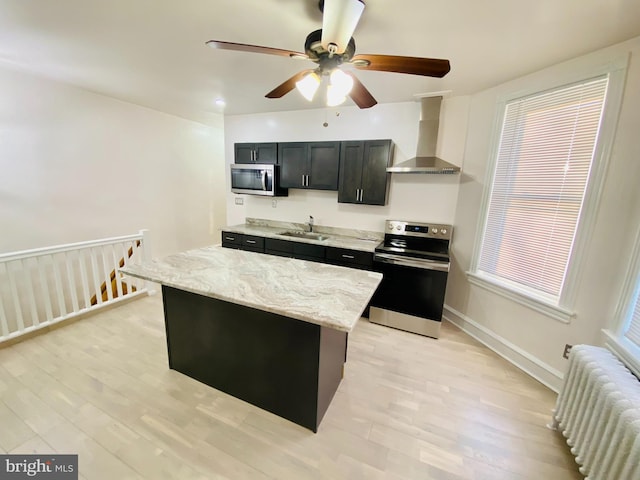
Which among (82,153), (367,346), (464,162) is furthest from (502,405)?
(82,153)

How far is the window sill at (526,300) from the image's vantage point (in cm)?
198

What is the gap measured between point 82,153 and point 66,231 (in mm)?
1009

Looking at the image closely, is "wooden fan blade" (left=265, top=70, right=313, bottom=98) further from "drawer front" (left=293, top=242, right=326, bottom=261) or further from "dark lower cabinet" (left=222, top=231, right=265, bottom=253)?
"dark lower cabinet" (left=222, top=231, right=265, bottom=253)

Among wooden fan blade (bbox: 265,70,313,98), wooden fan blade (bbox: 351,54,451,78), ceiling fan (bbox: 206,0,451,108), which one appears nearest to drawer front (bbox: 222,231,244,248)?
wooden fan blade (bbox: 265,70,313,98)

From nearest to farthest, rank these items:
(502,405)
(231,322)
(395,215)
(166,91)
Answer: (231,322), (502,405), (166,91), (395,215)

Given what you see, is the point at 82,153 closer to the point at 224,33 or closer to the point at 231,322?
the point at 224,33

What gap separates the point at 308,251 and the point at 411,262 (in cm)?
123

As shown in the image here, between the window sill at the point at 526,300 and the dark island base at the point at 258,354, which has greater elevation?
the window sill at the point at 526,300

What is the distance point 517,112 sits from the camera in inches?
92.1

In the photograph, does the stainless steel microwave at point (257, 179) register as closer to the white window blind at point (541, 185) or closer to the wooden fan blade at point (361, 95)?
the wooden fan blade at point (361, 95)

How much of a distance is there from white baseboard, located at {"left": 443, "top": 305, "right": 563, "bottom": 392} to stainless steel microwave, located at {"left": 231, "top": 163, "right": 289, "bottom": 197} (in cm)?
279

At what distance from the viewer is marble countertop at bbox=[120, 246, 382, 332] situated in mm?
1304

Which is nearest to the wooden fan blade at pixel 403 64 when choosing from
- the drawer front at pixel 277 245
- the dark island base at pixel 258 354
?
the dark island base at pixel 258 354

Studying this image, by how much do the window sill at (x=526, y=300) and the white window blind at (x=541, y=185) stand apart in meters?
0.07
